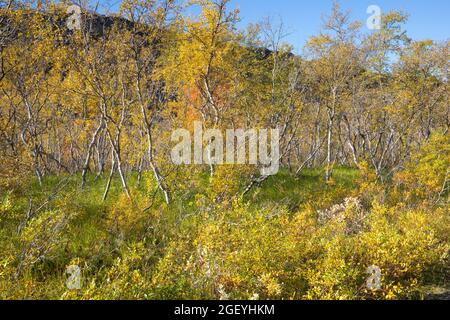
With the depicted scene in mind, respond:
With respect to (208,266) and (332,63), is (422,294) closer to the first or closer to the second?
A: (208,266)

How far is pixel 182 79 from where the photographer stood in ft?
50.2

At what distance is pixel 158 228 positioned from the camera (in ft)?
29.2

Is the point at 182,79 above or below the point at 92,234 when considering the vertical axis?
above

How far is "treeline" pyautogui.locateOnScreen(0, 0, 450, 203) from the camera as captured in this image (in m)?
11.3

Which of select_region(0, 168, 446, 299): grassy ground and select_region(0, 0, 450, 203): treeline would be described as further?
select_region(0, 0, 450, 203): treeline

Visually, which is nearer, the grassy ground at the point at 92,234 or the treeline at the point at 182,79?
the grassy ground at the point at 92,234

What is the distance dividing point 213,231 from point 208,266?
2.02 ft

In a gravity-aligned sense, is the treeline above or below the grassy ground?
above

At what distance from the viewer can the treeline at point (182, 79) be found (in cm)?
1134

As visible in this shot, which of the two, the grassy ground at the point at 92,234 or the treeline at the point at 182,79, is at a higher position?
the treeline at the point at 182,79

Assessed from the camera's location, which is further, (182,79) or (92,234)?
(182,79)
